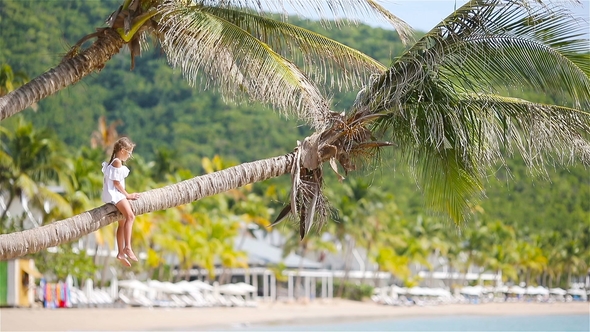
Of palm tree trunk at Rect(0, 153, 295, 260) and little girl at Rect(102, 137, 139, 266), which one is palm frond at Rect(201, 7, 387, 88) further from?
little girl at Rect(102, 137, 139, 266)

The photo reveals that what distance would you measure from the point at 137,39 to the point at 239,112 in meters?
70.4

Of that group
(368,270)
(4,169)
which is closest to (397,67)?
(4,169)

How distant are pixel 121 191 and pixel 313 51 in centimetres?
292

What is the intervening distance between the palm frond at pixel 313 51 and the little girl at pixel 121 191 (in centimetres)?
221

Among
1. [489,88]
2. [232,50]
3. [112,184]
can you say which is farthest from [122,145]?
[489,88]

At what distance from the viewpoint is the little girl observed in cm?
675

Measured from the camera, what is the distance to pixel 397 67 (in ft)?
25.4

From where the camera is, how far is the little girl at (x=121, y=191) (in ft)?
22.1

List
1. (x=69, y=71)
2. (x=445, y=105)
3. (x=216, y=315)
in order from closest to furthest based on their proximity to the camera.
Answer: (x=445, y=105) → (x=69, y=71) → (x=216, y=315)

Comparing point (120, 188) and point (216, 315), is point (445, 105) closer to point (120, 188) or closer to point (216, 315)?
point (120, 188)

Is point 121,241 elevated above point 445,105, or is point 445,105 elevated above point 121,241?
point 445,105

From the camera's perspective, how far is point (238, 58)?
7758 millimetres

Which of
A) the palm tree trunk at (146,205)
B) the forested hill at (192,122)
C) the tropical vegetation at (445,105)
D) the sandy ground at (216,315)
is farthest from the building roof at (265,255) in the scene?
the palm tree trunk at (146,205)

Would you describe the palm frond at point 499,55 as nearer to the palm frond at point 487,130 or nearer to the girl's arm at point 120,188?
the palm frond at point 487,130
